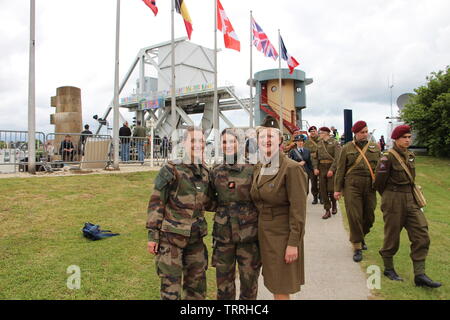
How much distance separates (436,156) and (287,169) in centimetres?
2645

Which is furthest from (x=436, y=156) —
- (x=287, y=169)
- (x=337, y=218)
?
(x=287, y=169)

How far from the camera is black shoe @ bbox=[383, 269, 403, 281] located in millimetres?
4271

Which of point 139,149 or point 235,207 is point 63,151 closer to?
point 139,149

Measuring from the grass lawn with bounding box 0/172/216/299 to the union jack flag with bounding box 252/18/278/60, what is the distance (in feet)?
49.7

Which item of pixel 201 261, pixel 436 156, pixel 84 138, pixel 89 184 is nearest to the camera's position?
pixel 201 261

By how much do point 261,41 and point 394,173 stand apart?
18.6 m

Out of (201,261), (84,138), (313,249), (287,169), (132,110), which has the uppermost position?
(132,110)

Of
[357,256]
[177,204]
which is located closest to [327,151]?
[357,256]

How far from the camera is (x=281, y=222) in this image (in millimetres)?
2867

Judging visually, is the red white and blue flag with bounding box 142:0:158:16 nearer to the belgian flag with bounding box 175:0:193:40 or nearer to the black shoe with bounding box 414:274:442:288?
the belgian flag with bounding box 175:0:193:40

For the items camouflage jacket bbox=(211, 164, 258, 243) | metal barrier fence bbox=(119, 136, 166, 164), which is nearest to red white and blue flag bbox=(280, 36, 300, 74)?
metal barrier fence bbox=(119, 136, 166, 164)

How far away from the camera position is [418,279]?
4.06 meters

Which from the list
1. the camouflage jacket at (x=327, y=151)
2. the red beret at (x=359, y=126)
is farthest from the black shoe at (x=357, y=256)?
the camouflage jacket at (x=327, y=151)
